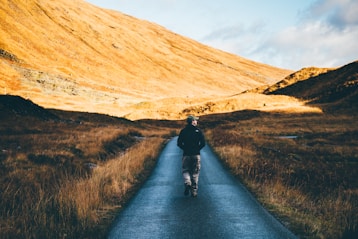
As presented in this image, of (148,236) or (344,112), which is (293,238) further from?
(344,112)

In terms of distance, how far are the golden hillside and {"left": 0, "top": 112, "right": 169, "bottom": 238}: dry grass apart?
5243 cm

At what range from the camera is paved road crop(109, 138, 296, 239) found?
285 inches

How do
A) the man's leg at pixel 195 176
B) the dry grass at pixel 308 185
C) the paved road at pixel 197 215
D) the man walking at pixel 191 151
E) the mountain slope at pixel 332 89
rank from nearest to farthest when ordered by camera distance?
the paved road at pixel 197 215
the dry grass at pixel 308 185
the man's leg at pixel 195 176
the man walking at pixel 191 151
the mountain slope at pixel 332 89

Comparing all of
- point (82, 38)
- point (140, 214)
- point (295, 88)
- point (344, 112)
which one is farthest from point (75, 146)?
point (82, 38)

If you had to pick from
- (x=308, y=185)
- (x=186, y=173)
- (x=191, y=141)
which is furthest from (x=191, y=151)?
(x=308, y=185)

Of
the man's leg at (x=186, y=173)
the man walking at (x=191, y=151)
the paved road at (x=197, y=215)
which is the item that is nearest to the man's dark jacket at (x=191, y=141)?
the man walking at (x=191, y=151)

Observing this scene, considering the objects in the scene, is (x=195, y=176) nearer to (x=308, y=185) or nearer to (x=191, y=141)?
(x=191, y=141)

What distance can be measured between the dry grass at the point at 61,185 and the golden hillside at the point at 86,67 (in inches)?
2064

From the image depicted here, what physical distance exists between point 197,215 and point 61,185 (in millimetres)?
3945

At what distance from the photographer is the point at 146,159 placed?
63.6 ft

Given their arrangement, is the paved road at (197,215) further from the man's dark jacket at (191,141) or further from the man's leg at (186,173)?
the man's dark jacket at (191,141)

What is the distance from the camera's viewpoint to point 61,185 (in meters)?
10.1

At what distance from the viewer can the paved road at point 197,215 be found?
7.23m

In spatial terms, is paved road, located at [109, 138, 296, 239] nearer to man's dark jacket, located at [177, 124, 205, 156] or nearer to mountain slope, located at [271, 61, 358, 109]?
man's dark jacket, located at [177, 124, 205, 156]
